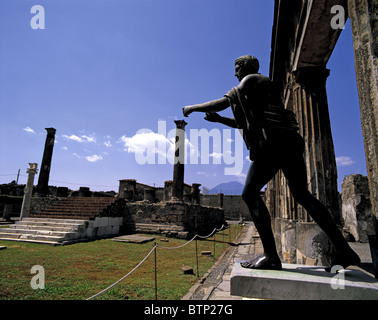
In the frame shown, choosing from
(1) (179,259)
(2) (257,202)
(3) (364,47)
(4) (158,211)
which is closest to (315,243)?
(2) (257,202)

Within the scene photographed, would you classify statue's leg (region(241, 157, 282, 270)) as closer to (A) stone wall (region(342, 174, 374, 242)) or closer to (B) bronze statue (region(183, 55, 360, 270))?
(B) bronze statue (region(183, 55, 360, 270))

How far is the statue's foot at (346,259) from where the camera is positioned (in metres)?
1.46

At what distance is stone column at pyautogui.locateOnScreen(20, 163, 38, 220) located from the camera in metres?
12.2

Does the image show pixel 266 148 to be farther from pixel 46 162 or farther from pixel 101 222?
pixel 46 162

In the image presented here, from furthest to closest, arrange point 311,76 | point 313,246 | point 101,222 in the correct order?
point 101,222 < point 311,76 < point 313,246

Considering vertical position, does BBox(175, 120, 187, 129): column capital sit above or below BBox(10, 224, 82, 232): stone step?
above

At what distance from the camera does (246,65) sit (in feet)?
6.30

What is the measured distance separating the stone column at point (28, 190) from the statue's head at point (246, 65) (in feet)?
47.7

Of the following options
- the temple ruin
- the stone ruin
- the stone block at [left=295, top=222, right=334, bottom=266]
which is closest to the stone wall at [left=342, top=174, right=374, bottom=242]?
the temple ruin

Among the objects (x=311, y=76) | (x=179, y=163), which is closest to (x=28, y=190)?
(x=179, y=163)

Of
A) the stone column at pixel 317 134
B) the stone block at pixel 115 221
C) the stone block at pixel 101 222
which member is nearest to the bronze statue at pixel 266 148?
the stone column at pixel 317 134

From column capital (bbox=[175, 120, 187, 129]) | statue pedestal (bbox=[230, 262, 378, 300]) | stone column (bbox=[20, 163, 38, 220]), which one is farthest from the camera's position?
column capital (bbox=[175, 120, 187, 129])

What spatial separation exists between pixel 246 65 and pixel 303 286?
67.9 inches

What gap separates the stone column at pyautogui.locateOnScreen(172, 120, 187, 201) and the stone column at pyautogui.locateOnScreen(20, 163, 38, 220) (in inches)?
330
